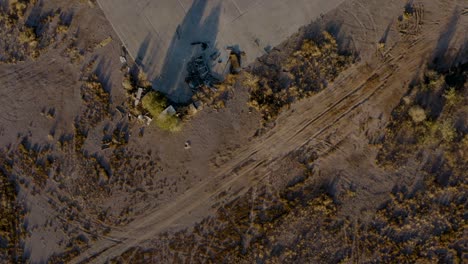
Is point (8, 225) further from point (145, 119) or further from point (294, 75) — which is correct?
point (294, 75)

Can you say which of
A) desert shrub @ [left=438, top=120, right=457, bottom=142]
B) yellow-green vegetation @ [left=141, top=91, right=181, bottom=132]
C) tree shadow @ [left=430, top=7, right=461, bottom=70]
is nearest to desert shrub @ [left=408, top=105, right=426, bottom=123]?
desert shrub @ [left=438, top=120, right=457, bottom=142]

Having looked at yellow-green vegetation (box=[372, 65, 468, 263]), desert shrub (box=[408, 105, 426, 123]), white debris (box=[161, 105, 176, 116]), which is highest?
white debris (box=[161, 105, 176, 116])

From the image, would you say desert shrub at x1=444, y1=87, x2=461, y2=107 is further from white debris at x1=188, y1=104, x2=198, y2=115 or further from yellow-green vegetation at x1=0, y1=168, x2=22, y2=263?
yellow-green vegetation at x1=0, y1=168, x2=22, y2=263

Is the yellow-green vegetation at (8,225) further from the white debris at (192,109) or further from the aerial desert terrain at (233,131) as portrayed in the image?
the white debris at (192,109)

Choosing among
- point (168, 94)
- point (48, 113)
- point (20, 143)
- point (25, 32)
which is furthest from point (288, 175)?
point (25, 32)

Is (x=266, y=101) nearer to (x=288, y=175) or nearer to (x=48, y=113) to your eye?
(x=288, y=175)

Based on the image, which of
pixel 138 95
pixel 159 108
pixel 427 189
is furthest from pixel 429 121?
pixel 138 95
